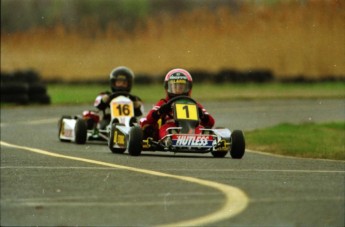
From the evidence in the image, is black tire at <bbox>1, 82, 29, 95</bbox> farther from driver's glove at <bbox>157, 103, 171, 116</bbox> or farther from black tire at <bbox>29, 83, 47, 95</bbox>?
driver's glove at <bbox>157, 103, 171, 116</bbox>

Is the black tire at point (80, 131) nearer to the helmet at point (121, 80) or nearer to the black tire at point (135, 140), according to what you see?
the helmet at point (121, 80)

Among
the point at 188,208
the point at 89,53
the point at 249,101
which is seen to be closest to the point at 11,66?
the point at 89,53

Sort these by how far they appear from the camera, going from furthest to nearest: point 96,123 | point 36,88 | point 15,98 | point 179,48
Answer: point 179,48
point 36,88
point 15,98
point 96,123

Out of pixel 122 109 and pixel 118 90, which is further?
pixel 118 90

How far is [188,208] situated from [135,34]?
1328 inches

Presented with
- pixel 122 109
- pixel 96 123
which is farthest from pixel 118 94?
pixel 96 123

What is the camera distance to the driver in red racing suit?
15711 millimetres

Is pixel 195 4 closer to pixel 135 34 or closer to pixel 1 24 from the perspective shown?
pixel 135 34

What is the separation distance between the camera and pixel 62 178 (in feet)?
39.1

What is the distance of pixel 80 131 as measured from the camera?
722 inches

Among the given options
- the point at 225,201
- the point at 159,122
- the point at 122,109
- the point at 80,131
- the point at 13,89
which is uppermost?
the point at 13,89

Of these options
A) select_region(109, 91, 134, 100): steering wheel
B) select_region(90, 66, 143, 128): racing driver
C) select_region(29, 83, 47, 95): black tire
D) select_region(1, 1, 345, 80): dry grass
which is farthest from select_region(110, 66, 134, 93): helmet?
select_region(1, 1, 345, 80): dry grass

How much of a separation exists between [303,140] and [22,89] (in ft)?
48.4

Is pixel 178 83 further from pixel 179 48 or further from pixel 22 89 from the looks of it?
pixel 179 48
